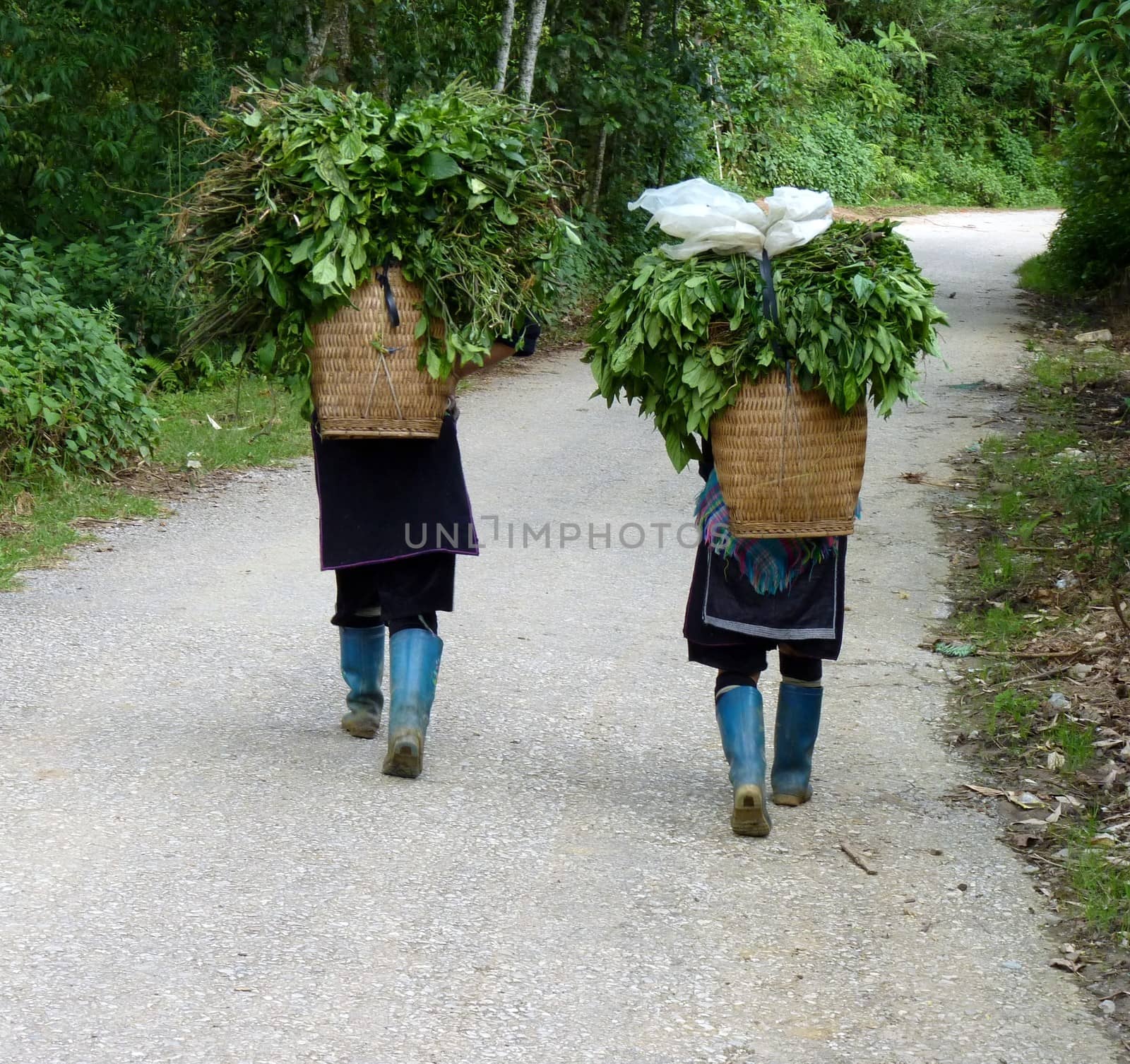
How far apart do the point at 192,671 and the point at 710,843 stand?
2285mm

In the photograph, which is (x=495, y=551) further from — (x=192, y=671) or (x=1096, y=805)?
(x=1096, y=805)

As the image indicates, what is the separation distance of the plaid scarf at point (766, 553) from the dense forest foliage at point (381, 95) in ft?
4.43

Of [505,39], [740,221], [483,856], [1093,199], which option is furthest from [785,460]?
[1093,199]

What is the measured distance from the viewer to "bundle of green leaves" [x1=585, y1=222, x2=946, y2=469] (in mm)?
3828

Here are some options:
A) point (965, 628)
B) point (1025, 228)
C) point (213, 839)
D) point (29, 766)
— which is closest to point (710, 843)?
point (213, 839)

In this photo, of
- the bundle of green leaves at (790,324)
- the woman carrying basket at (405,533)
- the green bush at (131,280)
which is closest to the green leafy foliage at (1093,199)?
the green bush at (131,280)

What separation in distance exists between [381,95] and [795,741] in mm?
9461

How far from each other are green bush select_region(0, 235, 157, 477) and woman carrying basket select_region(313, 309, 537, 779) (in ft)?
13.7

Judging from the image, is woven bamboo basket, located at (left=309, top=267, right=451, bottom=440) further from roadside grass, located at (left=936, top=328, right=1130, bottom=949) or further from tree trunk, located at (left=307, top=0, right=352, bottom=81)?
tree trunk, located at (left=307, top=0, right=352, bottom=81)

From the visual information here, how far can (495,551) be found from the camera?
7.36m

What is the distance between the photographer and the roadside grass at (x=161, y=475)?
716cm

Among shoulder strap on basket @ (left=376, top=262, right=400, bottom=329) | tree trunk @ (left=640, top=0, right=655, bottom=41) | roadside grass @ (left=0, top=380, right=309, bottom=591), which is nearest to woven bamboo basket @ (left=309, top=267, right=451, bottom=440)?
shoulder strap on basket @ (left=376, top=262, right=400, bottom=329)

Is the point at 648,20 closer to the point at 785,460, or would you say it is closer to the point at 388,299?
the point at 388,299

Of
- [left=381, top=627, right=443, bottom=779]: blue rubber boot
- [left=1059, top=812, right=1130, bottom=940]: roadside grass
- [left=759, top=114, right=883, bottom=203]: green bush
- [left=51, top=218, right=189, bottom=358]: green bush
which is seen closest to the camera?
[left=1059, top=812, right=1130, bottom=940]: roadside grass
